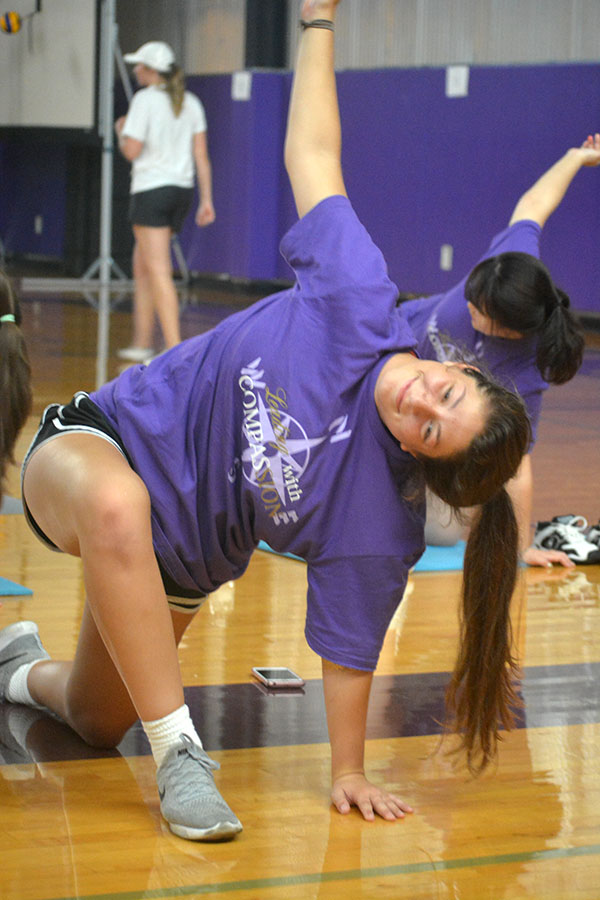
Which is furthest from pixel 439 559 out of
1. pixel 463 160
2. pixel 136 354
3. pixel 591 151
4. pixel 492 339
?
pixel 463 160

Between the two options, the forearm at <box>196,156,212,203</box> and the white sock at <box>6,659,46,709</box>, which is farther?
the forearm at <box>196,156,212,203</box>

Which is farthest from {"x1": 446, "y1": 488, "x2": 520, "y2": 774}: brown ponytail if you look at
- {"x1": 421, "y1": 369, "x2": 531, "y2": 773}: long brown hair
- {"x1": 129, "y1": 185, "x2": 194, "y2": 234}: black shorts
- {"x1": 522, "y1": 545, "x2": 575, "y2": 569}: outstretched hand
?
{"x1": 129, "y1": 185, "x2": 194, "y2": 234}: black shorts

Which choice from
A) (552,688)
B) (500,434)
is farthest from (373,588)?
(552,688)

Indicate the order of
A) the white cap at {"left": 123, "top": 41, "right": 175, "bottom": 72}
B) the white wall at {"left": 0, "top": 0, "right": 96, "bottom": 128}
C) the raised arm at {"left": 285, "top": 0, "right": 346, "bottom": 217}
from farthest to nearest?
the white wall at {"left": 0, "top": 0, "right": 96, "bottom": 128} → the white cap at {"left": 123, "top": 41, "right": 175, "bottom": 72} → the raised arm at {"left": 285, "top": 0, "right": 346, "bottom": 217}

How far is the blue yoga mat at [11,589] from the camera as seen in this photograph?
2.63 meters

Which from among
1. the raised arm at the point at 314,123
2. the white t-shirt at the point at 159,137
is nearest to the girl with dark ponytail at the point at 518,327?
the raised arm at the point at 314,123

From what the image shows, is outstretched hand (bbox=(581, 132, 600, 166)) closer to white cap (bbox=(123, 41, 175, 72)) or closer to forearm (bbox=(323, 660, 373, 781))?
forearm (bbox=(323, 660, 373, 781))

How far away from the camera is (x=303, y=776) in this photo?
74.1 inches

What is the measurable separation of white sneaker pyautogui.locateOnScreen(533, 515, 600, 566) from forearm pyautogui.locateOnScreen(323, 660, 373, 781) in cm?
153

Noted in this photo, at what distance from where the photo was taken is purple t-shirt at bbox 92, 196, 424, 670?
1692 millimetres

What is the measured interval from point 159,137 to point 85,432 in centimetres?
458

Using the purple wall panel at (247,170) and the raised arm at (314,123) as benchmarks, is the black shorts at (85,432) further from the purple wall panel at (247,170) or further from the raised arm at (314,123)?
the purple wall panel at (247,170)

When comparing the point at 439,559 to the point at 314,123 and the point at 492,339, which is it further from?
the point at 314,123

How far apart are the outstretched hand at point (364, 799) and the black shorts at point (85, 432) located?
1.06 feet
